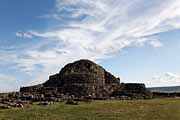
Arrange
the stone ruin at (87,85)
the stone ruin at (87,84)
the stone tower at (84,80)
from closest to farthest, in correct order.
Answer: the stone ruin at (87,85) → the stone ruin at (87,84) → the stone tower at (84,80)

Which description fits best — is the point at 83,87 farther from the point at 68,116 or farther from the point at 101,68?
the point at 68,116

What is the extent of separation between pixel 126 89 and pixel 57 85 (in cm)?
1332

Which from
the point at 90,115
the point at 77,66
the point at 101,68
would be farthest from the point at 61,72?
the point at 90,115

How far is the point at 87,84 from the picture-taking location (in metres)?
61.2

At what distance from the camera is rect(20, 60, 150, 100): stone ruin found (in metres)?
59.1

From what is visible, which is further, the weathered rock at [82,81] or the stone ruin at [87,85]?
the weathered rock at [82,81]

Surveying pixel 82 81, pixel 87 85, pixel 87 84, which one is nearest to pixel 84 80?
pixel 82 81

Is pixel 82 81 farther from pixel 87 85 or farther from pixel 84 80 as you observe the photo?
pixel 87 85

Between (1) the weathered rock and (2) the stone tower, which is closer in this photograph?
(1) the weathered rock

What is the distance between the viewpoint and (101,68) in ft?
239

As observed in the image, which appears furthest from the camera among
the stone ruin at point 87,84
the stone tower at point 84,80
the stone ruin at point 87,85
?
the stone tower at point 84,80

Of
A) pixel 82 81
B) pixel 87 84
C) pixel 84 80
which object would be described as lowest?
pixel 87 84

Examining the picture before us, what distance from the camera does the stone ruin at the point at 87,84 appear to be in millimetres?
59094

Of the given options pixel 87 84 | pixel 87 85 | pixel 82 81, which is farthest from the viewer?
pixel 82 81
